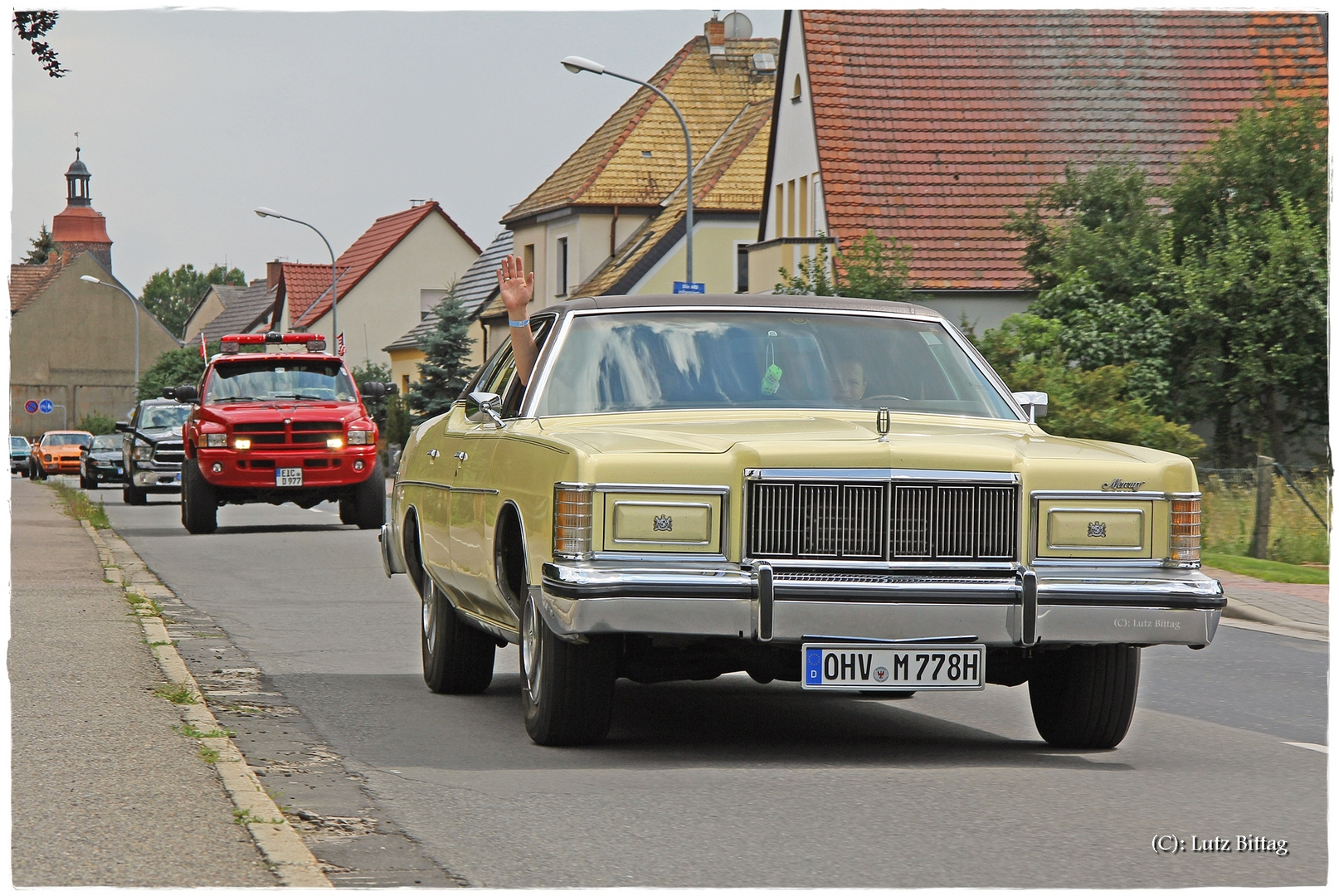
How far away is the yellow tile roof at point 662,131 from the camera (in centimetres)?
5331

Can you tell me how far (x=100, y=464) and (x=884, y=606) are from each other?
41747 mm

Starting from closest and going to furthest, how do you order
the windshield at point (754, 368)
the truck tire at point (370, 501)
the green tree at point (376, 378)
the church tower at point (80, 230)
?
the windshield at point (754, 368) → the truck tire at point (370, 501) → the green tree at point (376, 378) → the church tower at point (80, 230)

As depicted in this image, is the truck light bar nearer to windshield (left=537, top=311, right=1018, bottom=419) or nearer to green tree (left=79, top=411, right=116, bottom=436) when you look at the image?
windshield (left=537, top=311, right=1018, bottom=419)

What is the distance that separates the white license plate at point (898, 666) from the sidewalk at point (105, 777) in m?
2.11

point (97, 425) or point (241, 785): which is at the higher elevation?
point (241, 785)

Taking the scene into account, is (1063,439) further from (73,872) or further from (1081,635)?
(73,872)

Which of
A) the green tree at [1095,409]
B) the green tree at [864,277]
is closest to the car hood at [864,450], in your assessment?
the green tree at [1095,409]

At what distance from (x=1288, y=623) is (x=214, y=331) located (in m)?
110

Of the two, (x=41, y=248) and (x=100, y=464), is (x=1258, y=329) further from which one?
(x=41, y=248)

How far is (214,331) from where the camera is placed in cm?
11988

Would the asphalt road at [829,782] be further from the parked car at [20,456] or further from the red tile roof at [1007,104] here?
the parked car at [20,456]

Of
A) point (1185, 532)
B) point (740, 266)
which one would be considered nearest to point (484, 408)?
point (1185, 532)

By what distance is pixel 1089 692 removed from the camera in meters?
7.89

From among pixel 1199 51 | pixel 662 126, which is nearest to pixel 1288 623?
pixel 1199 51
